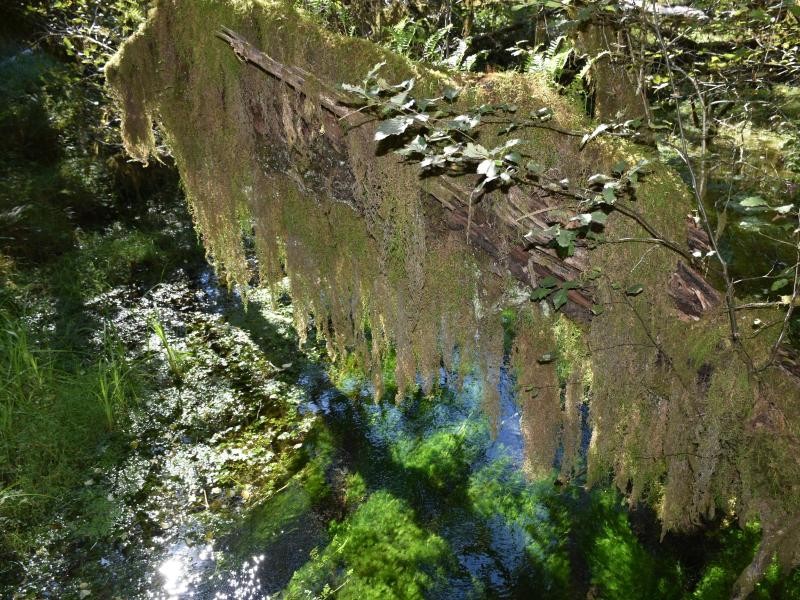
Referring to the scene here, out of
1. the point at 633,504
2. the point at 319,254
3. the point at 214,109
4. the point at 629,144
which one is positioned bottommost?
the point at 633,504

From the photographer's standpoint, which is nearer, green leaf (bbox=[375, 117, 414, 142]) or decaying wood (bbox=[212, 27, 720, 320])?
green leaf (bbox=[375, 117, 414, 142])

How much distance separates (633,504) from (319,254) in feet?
7.78

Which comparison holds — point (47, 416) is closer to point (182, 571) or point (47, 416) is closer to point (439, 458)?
point (182, 571)

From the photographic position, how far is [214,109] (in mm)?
3174

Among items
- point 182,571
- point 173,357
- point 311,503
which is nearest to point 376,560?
point 311,503

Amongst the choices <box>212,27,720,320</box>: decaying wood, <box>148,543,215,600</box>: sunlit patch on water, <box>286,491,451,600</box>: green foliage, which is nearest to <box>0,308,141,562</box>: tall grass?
<box>148,543,215,600</box>: sunlit patch on water

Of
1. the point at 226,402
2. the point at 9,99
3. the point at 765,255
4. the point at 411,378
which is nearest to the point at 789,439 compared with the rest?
the point at 411,378

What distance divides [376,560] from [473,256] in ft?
7.07

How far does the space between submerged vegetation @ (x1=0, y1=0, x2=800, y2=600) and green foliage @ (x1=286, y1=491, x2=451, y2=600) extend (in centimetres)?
2

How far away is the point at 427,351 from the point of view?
3227mm

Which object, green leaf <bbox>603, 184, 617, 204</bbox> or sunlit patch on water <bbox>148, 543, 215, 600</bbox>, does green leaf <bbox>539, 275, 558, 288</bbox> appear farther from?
sunlit patch on water <bbox>148, 543, 215, 600</bbox>

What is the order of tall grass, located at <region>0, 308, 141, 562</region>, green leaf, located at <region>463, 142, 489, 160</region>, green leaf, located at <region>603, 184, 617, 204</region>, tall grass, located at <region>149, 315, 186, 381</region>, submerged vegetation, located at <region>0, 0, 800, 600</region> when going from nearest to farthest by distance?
green leaf, located at <region>463, 142, 489, 160</region> < green leaf, located at <region>603, 184, 617, 204</region> < submerged vegetation, located at <region>0, 0, 800, 600</region> < tall grass, located at <region>0, 308, 141, 562</region> < tall grass, located at <region>149, 315, 186, 381</region>

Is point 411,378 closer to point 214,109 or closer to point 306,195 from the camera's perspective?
point 306,195

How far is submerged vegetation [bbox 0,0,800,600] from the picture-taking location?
2.47 m
